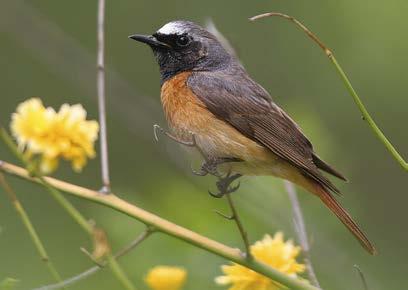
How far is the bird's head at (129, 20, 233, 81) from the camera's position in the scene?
5.12 m

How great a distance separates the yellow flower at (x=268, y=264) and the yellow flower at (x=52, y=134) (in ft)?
2.09

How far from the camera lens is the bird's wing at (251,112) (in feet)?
15.3

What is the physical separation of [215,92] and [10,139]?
2762mm

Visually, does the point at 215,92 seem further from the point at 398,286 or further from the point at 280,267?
the point at 280,267

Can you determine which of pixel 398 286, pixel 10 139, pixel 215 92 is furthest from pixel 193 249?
pixel 10 139

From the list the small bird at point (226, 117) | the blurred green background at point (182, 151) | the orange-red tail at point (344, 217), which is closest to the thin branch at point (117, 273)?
the blurred green background at point (182, 151)

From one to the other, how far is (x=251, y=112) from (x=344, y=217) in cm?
95

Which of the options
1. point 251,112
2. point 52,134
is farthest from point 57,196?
point 251,112

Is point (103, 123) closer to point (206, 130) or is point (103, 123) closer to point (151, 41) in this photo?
point (206, 130)

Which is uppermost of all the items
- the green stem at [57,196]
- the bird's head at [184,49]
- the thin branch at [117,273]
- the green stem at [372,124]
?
the bird's head at [184,49]

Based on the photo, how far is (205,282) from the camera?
4211 millimetres

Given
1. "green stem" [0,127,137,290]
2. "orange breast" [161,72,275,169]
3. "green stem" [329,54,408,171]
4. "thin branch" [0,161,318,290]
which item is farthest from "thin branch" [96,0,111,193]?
"orange breast" [161,72,275,169]

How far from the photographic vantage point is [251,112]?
4.89m

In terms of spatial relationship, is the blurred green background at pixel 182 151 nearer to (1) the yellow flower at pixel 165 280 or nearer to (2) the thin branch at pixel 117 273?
(1) the yellow flower at pixel 165 280
